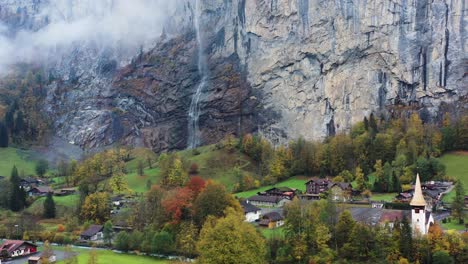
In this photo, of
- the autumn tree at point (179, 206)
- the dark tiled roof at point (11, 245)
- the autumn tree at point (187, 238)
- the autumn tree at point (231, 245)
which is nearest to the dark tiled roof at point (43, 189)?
the dark tiled roof at point (11, 245)

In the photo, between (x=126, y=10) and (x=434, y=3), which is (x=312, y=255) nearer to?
(x=434, y=3)

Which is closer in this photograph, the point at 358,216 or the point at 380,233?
the point at 380,233

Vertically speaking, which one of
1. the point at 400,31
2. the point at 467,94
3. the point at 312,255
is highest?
the point at 400,31

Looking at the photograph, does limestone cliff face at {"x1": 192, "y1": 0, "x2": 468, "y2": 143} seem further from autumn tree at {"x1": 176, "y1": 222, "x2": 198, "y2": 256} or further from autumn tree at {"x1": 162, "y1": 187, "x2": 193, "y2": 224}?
autumn tree at {"x1": 176, "y1": 222, "x2": 198, "y2": 256}

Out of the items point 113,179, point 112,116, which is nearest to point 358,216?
point 113,179

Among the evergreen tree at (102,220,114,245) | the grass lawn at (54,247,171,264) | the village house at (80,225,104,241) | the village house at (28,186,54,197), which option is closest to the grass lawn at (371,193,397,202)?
the grass lawn at (54,247,171,264)

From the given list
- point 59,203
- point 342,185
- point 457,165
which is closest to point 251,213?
point 342,185

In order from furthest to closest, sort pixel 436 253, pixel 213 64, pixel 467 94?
pixel 213 64 → pixel 467 94 → pixel 436 253

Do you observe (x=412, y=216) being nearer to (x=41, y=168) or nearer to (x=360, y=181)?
(x=360, y=181)
